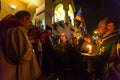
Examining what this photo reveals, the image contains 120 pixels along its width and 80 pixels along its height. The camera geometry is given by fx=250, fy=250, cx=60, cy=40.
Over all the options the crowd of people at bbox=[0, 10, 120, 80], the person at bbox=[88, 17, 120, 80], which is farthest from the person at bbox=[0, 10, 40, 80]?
the person at bbox=[88, 17, 120, 80]

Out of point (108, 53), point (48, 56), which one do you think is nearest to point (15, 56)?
point (48, 56)

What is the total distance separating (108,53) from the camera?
5652 millimetres

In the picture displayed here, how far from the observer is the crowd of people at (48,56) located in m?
4.87

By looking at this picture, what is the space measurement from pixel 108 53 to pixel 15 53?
2137 mm

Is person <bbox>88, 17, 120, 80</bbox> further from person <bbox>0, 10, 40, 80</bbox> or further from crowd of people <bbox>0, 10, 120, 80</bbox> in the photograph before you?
person <bbox>0, 10, 40, 80</bbox>

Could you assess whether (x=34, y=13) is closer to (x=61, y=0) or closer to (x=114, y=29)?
(x=114, y=29)

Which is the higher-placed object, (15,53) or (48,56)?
(15,53)

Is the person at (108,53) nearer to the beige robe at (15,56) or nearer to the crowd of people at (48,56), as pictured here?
the crowd of people at (48,56)

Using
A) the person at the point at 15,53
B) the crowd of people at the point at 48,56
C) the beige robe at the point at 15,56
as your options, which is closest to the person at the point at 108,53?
the crowd of people at the point at 48,56

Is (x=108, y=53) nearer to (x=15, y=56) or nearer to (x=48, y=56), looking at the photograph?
(x=48, y=56)

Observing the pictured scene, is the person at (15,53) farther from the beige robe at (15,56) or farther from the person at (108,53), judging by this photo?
the person at (108,53)

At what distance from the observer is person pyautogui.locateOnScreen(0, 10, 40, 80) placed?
15.8 ft

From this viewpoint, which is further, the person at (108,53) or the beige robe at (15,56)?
the person at (108,53)

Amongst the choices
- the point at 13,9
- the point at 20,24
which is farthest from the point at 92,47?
the point at 13,9
